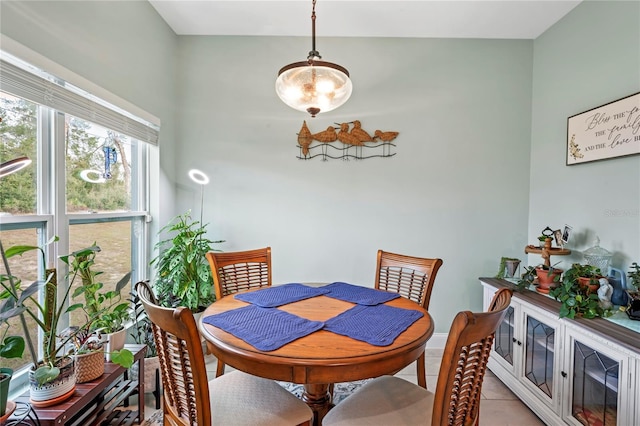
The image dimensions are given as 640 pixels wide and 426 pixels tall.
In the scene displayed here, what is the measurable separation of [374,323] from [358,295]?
1.33 feet

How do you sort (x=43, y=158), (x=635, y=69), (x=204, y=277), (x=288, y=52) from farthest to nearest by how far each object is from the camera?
(x=288, y=52), (x=204, y=277), (x=635, y=69), (x=43, y=158)

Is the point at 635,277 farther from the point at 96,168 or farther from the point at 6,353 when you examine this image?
the point at 96,168

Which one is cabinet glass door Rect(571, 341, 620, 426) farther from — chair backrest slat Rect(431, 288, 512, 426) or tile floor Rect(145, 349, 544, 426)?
chair backrest slat Rect(431, 288, 512, 426)

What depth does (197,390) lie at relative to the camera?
0.98m

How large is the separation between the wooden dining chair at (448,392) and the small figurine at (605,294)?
1.03 meters

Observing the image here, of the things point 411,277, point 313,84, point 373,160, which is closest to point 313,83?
point 313,84

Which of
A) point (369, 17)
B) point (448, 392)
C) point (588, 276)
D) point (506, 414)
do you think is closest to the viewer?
point (448, 392)

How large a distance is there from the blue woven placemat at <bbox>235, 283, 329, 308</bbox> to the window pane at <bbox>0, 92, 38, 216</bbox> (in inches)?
45.0

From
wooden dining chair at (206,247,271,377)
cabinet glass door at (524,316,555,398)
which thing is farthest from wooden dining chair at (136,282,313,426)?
cabinet glass door at (524,316,555,398)

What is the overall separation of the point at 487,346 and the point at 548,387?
1274 millimetres

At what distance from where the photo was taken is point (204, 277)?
2291mm

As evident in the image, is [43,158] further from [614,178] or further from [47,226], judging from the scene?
[614,178]

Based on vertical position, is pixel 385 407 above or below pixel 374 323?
below

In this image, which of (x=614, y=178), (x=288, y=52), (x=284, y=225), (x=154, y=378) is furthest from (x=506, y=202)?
(x=154, y=378)
